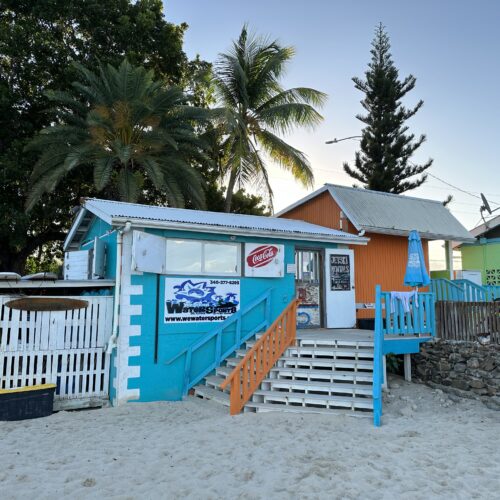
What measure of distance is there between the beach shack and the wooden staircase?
20.2 inches

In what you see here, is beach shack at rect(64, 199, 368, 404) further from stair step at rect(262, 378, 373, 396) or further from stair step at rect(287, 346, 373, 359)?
stair step at rect(262, 378, 373, 396)

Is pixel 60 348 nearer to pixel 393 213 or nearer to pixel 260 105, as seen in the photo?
pixel 393 213

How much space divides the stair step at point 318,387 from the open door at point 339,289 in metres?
3.39

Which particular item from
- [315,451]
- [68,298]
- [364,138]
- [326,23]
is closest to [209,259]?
[68,298]

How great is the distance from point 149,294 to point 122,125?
9.06 metres

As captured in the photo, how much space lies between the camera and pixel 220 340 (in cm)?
859

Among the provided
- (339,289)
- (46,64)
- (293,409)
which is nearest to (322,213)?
(339,289)

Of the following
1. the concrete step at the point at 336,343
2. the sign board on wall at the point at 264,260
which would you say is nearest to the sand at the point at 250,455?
the concrete step at the point at 336,343

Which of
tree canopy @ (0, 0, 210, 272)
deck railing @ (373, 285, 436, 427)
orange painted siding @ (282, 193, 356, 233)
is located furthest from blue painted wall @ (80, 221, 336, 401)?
tree canopy @ (0, 0, 210, 272)

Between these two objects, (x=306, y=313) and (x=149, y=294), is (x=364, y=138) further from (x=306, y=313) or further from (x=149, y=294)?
(x=149, y=294)

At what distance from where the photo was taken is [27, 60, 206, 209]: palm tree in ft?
48.1

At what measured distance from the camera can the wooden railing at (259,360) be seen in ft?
22.8

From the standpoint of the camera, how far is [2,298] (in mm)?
7246

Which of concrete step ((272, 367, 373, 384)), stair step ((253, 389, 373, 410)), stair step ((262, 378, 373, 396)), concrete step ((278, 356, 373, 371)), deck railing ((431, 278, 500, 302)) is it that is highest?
deck railing ((431, 278, 500, 302))
